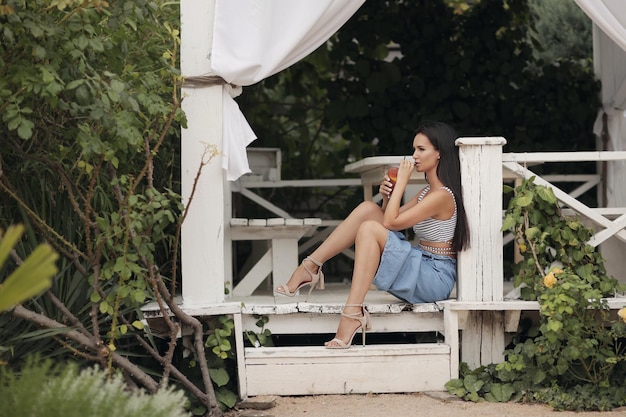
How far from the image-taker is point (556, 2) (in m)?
9.11

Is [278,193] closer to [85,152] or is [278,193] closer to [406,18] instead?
[406,18]

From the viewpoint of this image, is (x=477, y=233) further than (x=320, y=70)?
No

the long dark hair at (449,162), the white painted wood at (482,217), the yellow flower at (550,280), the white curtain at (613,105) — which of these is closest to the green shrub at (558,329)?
the yellow flower at (550,280)

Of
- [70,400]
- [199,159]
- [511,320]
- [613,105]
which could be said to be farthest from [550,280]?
[613,105]

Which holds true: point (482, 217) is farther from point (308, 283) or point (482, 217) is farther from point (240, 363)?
point (240, 363)

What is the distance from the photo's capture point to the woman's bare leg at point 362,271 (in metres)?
5.03

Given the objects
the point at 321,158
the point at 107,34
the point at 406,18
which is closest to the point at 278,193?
the point at 321,158

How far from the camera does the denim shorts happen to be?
5121 millimetres

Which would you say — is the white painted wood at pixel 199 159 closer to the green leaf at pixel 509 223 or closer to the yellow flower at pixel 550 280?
the green leaf at pixel 509 223

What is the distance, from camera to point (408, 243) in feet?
17.2

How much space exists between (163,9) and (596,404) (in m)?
3.04

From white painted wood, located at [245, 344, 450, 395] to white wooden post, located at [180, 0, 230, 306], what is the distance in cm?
48

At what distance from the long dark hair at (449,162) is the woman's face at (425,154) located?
0.02 m

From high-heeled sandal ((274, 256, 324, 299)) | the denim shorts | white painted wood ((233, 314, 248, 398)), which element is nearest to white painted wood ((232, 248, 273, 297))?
high-heeled sandal ((274, 256, 324, 299))
